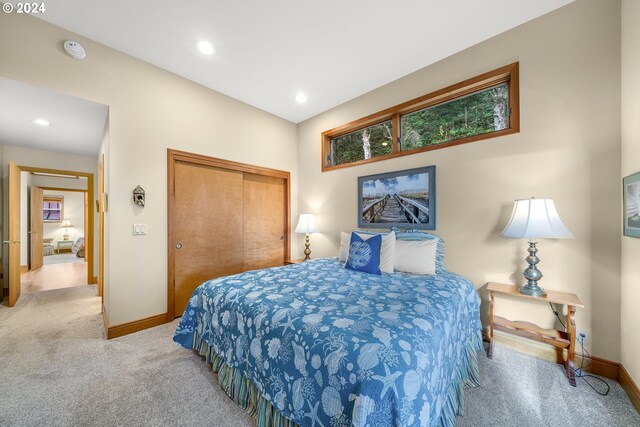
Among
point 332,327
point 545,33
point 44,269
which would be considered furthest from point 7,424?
point 44,269

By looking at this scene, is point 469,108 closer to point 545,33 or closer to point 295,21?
point 545,33

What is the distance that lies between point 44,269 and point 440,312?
8.47 meters

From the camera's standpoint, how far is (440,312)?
1398 mm

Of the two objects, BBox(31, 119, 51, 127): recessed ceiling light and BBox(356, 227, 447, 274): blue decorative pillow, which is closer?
BBox(356, 227, 447, 274): blue decorative pillow

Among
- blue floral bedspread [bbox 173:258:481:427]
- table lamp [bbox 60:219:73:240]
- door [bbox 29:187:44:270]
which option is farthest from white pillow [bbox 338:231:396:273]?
table lamp [bbox 60:219:73:240]

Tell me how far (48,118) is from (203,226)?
2103 mm

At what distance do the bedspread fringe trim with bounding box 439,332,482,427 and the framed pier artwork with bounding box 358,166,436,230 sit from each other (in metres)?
1.21

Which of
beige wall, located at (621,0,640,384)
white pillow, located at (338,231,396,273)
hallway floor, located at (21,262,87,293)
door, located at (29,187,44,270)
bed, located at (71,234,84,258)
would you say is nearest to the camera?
beige wall, located at (621,0,640,384)

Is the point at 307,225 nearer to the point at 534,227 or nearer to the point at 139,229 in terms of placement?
the point at 139,229

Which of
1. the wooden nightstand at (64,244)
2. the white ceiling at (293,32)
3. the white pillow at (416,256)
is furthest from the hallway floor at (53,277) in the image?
the white pillow at (416,256)

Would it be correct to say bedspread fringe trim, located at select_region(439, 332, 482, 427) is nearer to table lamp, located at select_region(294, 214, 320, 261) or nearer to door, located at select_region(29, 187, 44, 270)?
Result: table lamp, located at select_region(294, 214, 320, 261)

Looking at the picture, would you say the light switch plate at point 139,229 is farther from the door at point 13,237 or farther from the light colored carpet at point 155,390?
the door at point 13,237

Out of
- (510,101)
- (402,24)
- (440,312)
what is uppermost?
(402,24)

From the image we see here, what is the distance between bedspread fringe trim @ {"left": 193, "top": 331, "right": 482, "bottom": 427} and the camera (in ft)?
4.21
